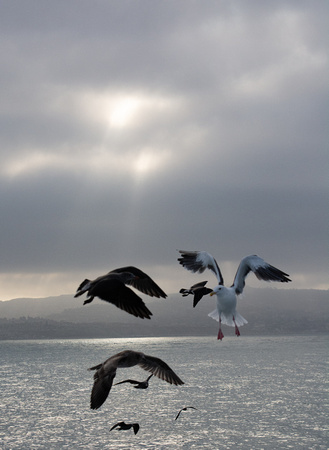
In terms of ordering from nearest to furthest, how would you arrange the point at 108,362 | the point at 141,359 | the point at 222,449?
the point at 108,362 < the point at 141,359 < the point at 222,449

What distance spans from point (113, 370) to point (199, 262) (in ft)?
26.4

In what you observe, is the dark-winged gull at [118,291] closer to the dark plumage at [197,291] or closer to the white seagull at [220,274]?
the dark plumage at [197,291]

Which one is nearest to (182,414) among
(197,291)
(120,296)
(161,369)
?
(161,369)

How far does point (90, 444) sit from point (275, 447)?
26.4 meters

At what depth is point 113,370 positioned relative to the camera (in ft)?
38.0

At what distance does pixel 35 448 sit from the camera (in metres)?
69.9

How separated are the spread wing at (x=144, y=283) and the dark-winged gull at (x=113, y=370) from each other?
76.6 inches


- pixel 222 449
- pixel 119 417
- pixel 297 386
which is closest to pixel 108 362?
pixel 222 449

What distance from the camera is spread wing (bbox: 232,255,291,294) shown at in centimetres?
1736

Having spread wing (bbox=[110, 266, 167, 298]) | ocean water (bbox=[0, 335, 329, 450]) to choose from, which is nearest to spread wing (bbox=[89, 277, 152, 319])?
spread wing (bbox=[110, 266, 167, 298])

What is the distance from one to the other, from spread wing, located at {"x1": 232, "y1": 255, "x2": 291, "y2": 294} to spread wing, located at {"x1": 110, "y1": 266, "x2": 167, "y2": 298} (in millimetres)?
5693

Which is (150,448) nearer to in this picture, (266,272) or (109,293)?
(266,272)

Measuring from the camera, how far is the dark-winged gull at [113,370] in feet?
33.6

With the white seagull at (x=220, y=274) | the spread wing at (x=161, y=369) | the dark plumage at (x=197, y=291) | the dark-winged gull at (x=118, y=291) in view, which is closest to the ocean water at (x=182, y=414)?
the white seagull at (x=220, y=274)
